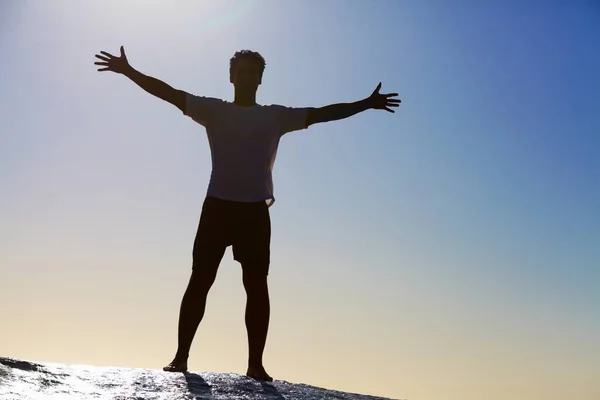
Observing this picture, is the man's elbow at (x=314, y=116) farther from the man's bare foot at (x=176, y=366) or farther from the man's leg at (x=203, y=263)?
the man's bare foot at (x=176, y=366)

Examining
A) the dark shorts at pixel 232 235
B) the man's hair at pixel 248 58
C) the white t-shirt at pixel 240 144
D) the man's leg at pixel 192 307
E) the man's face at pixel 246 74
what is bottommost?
the man's leg at pixel 192 307

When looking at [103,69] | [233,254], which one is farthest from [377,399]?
[103,69]

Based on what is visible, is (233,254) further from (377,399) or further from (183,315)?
(377,399)

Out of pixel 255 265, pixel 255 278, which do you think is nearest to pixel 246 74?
pixel 255 265

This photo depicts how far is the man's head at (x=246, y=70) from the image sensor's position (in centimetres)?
726

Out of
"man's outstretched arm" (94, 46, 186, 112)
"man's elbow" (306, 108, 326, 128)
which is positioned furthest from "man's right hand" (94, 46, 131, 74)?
"man's elbow" (306, 108, 326, 128)

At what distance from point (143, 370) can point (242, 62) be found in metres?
3.40

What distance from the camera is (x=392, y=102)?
305 inches

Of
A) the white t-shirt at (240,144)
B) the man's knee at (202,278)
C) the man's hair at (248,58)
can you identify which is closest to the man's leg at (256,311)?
the man's knee at (202,278)

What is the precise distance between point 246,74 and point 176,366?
3146 mm

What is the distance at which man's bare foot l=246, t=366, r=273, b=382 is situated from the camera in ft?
21.2

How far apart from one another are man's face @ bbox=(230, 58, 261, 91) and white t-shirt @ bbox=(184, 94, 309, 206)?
28 centimetres

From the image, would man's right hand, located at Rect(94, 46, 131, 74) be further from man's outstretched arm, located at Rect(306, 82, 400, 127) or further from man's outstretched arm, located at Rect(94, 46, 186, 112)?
man's outstretched arm, located at Rect(306, 82, 400, 127)

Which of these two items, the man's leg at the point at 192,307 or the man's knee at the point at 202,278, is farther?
the man's knee at the point at 202,278
